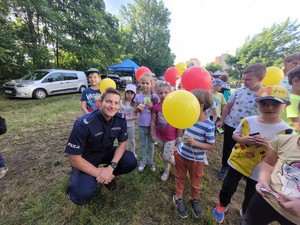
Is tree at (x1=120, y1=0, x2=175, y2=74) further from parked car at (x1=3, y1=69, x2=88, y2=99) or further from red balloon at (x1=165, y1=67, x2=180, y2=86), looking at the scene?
red balloon at (x1=165, y1=67, x2=180, y2=86)

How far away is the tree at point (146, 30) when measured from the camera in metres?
25.7

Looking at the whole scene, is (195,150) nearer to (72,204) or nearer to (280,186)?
(280,186)

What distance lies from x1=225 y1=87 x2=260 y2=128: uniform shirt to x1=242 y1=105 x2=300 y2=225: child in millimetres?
1120

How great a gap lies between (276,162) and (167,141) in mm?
1482

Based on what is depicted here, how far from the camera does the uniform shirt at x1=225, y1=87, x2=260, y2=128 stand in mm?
2268

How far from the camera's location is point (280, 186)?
117 centimetres

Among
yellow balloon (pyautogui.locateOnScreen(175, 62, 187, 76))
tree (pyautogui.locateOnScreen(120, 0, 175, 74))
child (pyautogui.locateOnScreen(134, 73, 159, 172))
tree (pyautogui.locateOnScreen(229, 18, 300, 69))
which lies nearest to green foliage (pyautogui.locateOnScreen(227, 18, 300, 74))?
tree (pyautogui.locateOnScreen(229, 18, 300, 69))

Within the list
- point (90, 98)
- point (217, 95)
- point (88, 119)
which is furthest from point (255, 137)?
point (90, 98)

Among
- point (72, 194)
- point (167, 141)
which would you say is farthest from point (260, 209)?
point (72, 194)

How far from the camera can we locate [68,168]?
289 centimetres

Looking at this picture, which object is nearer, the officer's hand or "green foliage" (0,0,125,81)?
the officer's hand

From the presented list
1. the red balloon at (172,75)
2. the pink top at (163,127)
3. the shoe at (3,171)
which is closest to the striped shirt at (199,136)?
the pink top at (163,127)

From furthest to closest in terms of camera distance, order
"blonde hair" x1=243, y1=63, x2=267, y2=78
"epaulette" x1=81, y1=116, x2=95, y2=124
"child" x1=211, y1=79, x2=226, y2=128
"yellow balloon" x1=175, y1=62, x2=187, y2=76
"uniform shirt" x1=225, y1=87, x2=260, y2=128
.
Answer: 1. "yellow balloon" x1=175, y1=62, x2=187, y2=76
2. "child" x1=211, y1=79, x2=226, y2=128
3. "uniform shirt" x1=225, y1=87, x2=260, y2=128
4. "blonde hair" x1=243, y1=63, x2=267, y2=78
5. "epaulette" x1=81, y1=116, x2=95, y2=124

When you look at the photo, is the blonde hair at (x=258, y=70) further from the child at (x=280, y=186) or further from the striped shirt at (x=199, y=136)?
the child at (x=280, y=186)
